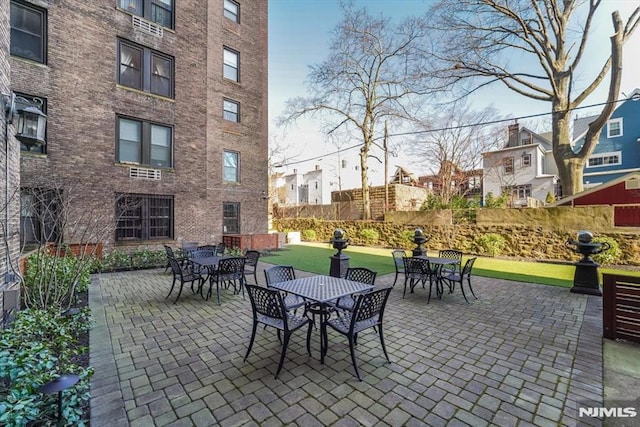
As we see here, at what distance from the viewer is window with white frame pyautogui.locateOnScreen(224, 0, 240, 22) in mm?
13867

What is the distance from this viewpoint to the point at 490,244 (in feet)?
40.8

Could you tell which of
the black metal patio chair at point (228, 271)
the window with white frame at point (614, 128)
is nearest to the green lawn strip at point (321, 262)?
the black metal patio chair at point (228, 271)

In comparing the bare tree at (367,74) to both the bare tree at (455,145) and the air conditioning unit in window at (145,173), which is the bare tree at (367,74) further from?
the air conditioning unit in window at (145,173)

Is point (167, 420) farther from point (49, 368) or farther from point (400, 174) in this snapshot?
point (400, 174)

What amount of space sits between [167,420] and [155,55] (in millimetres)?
13187

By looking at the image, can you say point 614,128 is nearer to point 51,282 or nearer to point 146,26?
point 146,26

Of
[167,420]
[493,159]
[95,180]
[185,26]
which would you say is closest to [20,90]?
[95,180]

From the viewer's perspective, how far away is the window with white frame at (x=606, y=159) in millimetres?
21688

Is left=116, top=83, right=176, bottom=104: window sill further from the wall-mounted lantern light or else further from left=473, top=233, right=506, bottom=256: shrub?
left=473, top=233, right=506, bottom=256: shrub

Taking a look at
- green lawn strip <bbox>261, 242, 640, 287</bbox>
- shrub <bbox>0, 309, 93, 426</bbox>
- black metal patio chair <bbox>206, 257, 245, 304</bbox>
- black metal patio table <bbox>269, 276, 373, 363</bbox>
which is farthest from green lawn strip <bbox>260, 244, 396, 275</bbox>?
shrub <bbox>0, 309, 93, 426</bbox>

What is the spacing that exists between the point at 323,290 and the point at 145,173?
10171 mm

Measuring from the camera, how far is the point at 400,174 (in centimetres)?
2583

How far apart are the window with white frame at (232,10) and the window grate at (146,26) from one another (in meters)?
3.92

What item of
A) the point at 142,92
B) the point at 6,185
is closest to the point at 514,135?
the point at 142,92
